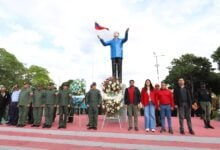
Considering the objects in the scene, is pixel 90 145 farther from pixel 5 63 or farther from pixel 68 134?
pixel 5 63

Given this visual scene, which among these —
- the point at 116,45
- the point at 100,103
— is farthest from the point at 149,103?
the point at 116,45

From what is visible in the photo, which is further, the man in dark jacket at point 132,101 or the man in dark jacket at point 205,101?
the man in dark jacket at point 205,101

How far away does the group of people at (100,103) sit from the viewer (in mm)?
9977

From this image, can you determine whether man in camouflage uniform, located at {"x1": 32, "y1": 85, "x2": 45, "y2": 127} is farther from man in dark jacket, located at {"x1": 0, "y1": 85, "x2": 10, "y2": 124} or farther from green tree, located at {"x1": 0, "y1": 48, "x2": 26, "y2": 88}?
green tree, located at {"x1": 0, "y1": 48, "x2": 26, "y2": 88}

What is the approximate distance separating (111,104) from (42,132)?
3.01m

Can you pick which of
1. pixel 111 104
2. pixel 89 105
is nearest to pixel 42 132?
pixel 89 105

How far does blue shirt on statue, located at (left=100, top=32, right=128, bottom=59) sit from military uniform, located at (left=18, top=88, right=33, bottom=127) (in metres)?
4.09

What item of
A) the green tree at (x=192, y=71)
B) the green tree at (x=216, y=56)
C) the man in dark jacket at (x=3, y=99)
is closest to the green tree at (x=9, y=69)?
the green tree at (x=192, y=71)

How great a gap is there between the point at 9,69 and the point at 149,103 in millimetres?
45601

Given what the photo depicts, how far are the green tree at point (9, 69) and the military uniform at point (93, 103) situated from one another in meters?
42.9

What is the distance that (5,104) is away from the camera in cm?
1318

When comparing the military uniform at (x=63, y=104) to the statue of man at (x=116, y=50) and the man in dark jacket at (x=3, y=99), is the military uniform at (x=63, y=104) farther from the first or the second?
the man in dark jacket at (x=3, y=99)

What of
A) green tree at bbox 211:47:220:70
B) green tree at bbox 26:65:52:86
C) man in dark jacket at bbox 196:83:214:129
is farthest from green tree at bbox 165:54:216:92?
man in dark jacket at bbox 196:83:214:129

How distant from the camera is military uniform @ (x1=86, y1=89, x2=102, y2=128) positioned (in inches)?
430
